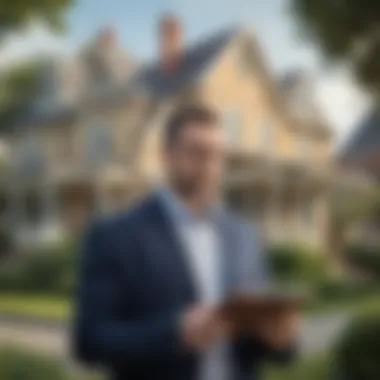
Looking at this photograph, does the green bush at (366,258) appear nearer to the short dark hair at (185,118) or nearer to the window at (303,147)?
the window at (303,147)

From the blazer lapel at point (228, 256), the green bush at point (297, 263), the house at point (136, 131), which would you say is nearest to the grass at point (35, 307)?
the house at point (136, 131)

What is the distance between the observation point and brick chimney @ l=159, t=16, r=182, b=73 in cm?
213

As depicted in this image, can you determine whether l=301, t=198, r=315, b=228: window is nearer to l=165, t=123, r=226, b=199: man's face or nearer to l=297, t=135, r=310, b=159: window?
l=297, t=135, r=310, b=159: window

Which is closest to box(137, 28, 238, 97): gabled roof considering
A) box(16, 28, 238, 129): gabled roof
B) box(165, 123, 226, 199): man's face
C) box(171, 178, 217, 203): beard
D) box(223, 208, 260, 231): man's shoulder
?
box(16, 28, 238, 129): gabled roof

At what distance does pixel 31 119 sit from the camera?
2127mm

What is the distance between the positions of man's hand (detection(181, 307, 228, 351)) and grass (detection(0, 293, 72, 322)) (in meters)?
0.28

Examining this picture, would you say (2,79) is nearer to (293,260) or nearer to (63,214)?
(63,214)

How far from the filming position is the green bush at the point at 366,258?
7.25 feet

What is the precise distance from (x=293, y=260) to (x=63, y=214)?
0.56 meters

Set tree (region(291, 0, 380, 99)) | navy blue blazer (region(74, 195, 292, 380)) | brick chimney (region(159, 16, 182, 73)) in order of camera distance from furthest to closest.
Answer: tree (region(291, 0, 380, 99)) < brick chimney (region(159, 16, 182, 73)) < navy blue blazer (region(74, 195, 292, 380))

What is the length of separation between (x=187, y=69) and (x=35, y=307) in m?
0.66

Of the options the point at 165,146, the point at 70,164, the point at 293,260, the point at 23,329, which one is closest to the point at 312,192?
the point at 293,260

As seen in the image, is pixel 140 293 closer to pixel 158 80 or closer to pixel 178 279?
pixel 178 279

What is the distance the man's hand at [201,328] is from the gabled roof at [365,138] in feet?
1.70
